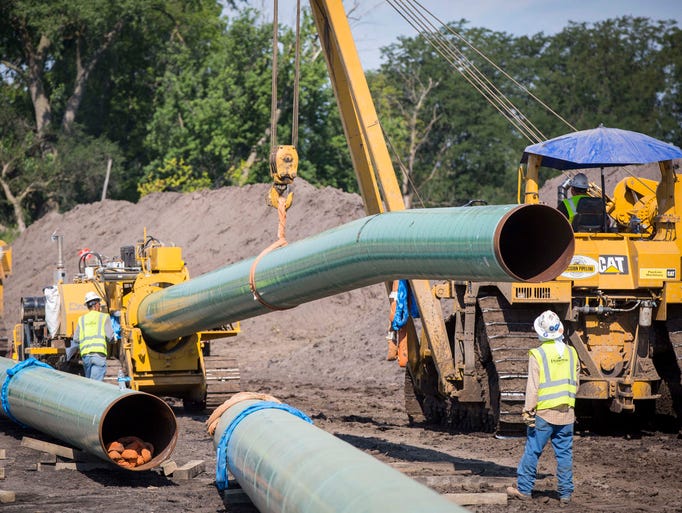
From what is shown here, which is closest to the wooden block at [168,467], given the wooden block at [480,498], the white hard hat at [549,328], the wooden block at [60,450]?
the wooden block at [60,450]

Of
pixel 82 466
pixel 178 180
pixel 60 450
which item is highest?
pixel 178 180

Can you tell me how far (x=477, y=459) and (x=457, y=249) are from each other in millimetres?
4774

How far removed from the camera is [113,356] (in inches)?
666

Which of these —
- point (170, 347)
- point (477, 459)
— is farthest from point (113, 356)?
point (477, 459)

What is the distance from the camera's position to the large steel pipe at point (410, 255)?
26.0 ft

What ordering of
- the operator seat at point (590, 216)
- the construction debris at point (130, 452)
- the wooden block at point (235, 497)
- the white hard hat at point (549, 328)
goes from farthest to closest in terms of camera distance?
the operator seat at point (590, 216) → the construction debris at point (130, 452) → the white hard hat at point (549, 328) → the wooden block at point (235, 497)

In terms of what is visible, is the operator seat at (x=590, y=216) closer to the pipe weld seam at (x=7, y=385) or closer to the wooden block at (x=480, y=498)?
the wooden block at (x=480, y=498)

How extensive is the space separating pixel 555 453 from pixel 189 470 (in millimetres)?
3539

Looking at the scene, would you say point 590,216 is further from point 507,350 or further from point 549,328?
point 549,328

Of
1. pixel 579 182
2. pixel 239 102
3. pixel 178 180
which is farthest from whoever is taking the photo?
pixel 178 180

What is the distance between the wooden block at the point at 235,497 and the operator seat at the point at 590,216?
6029mm

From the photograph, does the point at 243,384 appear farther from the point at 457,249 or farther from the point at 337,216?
the point at 457,249

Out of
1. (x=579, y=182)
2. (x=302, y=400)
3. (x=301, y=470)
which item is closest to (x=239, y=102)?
(x=302, y=400)

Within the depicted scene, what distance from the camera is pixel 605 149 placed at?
43.6ft
